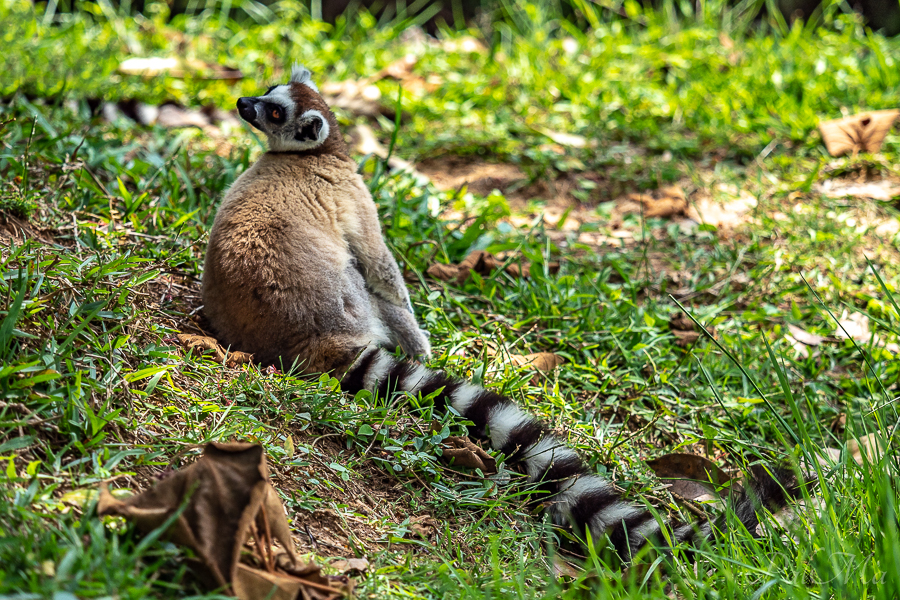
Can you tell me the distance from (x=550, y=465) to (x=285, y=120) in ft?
6.04

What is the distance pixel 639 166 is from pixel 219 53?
→ 374cm

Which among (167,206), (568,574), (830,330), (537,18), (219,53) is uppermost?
(537,18)

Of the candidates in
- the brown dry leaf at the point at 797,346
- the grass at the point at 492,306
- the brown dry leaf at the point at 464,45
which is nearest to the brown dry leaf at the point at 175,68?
the grass at the point at 492,306

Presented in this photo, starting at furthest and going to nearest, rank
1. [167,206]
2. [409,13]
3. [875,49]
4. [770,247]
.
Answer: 1. [409,13]
2. [875,49]
3. [770,247]
4. [167,206]

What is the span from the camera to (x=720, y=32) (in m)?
6.32

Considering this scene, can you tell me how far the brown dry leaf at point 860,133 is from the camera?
4484mm

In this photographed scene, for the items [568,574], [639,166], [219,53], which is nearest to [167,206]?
[568,574]

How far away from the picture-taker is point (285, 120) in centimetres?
308

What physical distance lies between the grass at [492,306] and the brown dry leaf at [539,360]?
67 millimetres

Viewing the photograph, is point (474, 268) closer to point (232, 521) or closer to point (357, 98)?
point (232, 521)

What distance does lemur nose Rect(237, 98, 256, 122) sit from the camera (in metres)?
3.02

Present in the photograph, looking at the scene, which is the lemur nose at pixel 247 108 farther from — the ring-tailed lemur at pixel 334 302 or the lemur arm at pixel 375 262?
the lemur arm at pixel 375 262

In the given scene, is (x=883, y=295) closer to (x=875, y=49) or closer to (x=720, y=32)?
(x=875, y=49)

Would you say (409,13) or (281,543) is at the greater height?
(409,13)
